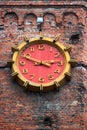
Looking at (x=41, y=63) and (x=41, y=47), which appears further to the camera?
(x=41, y=47)

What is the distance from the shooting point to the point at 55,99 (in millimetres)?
16828

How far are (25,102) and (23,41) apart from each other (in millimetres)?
1630

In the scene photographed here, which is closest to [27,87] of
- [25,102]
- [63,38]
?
[25,102]

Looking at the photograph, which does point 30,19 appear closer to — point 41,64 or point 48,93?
point 41,64

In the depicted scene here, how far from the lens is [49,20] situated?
707 inches

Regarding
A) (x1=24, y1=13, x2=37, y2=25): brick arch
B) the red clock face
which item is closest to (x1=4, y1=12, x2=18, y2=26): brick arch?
(x1=24, y1=13, x2=37, y2=25): brick arch

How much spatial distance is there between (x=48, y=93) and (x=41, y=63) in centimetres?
74

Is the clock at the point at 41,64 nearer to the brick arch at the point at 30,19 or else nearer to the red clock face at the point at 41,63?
the red clock face at the point at 41,63

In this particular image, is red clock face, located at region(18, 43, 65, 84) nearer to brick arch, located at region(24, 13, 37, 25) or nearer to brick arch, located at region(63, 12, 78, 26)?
brick arch, located at region(24, 13, 37, 25)

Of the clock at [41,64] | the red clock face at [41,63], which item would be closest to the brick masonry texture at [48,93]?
the clock at [41,64]

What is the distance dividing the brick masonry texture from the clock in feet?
0.65

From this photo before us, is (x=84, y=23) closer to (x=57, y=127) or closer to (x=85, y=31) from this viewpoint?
(x=85, y=31)

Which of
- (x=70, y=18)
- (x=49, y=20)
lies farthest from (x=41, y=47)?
(x=70, y=18)

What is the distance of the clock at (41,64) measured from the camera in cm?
1692
